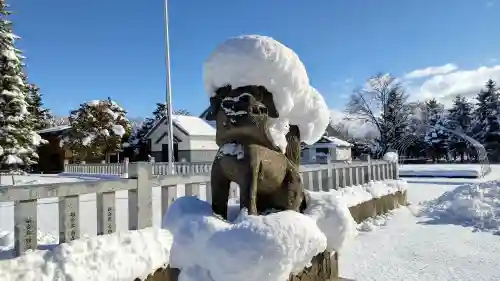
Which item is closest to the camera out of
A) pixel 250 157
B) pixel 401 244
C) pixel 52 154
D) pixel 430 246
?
pixel 250 157

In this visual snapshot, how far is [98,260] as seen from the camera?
275 centimetres

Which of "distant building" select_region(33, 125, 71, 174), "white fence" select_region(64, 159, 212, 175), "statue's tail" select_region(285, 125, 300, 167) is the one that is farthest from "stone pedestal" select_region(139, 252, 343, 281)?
"distant building" select_region(33, 125, 71, 174)

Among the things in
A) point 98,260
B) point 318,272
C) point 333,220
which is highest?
point 333,220

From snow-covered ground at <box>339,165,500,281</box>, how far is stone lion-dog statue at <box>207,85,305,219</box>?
5.31 ft

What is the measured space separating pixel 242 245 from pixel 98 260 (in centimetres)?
138

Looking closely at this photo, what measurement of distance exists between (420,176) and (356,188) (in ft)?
48.9

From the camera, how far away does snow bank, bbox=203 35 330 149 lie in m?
2.38

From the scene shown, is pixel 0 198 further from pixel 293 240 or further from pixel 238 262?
pixel 293 240

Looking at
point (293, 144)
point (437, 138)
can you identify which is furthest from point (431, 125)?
point (293, 144)

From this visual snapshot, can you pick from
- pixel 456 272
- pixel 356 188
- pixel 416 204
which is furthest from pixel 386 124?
pixel 456 272

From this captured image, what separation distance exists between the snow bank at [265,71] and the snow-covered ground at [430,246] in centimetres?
192

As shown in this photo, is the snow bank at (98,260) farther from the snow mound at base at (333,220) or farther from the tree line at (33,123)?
the tree line at (33,123)

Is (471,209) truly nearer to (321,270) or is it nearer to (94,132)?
(321,270)

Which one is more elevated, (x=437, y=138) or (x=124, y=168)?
(x=437, y=138)
